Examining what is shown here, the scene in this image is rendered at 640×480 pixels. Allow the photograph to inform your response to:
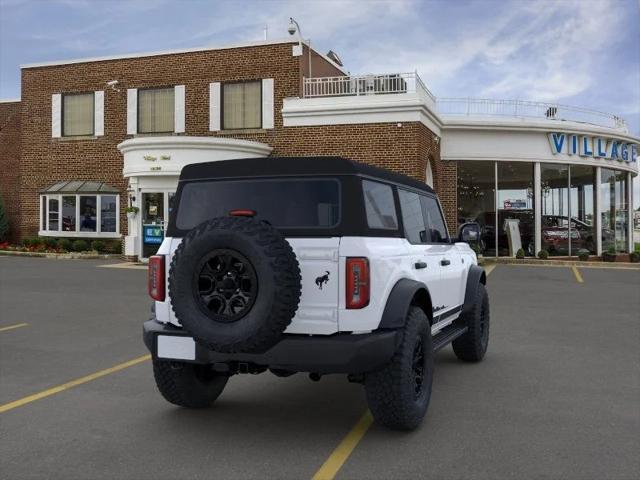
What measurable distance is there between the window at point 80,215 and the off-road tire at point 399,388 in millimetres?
21119

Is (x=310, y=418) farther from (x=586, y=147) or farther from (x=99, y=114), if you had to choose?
(x=586, y=147)

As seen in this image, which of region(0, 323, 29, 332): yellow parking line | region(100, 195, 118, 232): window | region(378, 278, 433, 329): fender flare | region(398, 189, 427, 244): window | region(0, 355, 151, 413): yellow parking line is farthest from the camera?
region(100, 195, 118, 232): window

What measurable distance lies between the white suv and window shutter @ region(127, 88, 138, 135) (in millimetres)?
20454

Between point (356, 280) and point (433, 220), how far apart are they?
227 cm

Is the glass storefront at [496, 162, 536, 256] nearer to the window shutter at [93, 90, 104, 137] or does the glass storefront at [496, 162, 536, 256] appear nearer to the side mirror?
the window shutter at [93, 90, 104, 137]

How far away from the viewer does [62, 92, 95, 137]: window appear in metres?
24.9

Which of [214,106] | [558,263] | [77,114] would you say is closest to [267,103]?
[214,106]

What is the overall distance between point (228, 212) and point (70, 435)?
195cm

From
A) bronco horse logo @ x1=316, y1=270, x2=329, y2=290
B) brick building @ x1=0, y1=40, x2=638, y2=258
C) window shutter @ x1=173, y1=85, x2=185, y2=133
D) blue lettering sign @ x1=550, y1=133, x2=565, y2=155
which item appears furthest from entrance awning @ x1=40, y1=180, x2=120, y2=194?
bronco horse logo @ x1=316, y1=270, x2=329, y2=290

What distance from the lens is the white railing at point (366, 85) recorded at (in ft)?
66.1

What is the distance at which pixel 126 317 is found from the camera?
9828 millimetres

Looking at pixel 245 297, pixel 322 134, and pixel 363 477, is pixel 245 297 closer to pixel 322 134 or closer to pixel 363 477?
pixel 363 477

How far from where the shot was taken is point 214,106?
75.3ft

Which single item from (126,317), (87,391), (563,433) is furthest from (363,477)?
(126,317)
